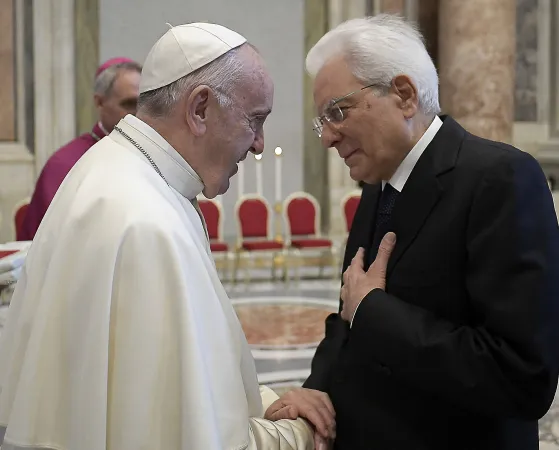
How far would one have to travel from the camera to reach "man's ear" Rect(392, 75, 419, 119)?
74.6 inches

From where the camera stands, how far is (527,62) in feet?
32.4

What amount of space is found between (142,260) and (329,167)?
9.58m

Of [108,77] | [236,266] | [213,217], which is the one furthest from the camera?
[236,266]

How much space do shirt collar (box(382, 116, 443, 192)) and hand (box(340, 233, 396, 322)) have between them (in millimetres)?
177

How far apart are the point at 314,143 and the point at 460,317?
959 cm

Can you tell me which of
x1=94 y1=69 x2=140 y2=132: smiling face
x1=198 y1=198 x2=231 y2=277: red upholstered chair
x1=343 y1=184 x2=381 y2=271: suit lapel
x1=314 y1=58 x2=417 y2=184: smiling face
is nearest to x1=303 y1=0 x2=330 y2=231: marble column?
x1=198 y1=198 x2=231 y2=277: red upholstered chair

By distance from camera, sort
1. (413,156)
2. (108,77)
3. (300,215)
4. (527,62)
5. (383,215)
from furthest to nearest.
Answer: (527,62) < (300,215) < (108,77) < (383,215) < (413,156)

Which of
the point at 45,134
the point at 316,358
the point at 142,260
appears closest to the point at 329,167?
the point at 45,134

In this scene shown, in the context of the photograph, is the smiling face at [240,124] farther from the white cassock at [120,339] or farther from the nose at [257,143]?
the white cassock at [120,339]

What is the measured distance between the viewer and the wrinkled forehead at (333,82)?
1924mm

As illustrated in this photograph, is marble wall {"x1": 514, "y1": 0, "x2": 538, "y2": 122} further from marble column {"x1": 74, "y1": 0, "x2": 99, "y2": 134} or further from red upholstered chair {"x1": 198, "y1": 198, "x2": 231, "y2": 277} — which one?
marble column {"x1": 74, "y1": 0, "x2": 99, "y2": 134}

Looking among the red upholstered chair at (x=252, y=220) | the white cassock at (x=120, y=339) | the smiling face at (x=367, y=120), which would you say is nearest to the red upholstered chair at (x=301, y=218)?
the red upholstered chair at (x=252, y=220)

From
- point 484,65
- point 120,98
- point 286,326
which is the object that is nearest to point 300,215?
point 286,326

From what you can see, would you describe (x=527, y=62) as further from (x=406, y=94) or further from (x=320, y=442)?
(x=320, y=442)
